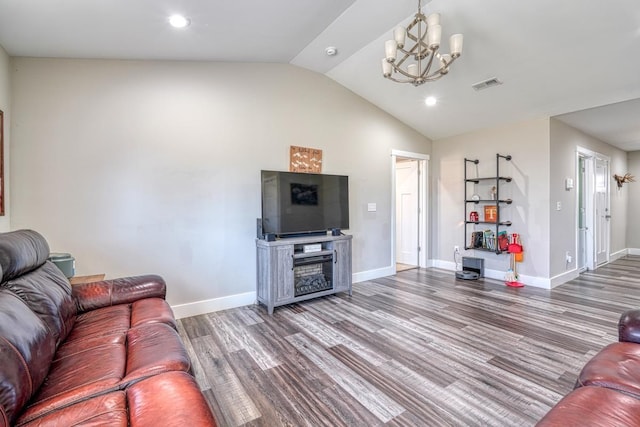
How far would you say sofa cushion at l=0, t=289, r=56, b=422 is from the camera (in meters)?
1.02

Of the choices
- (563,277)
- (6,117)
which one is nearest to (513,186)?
(563,277)

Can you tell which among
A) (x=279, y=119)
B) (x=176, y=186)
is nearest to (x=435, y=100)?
(x=279, y=119)

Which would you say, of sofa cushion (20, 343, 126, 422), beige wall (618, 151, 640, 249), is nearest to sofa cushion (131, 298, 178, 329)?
sofa cushion (20, 343, 126, 422)

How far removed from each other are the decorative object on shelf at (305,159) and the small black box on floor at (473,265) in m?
2.88

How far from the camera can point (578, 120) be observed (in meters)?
4.44

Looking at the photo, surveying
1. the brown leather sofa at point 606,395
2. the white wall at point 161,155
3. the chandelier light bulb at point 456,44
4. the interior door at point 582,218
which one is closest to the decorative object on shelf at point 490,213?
the interior door at point 582,218

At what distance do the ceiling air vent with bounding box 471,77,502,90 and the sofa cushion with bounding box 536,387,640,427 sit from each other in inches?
135

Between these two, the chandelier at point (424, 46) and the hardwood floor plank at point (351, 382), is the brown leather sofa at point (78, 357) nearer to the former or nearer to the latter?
the hardwood floor plank at point (351, 382)

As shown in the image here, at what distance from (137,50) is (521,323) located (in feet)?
14.8

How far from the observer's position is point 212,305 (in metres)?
3.47

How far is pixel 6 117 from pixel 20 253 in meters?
1.59

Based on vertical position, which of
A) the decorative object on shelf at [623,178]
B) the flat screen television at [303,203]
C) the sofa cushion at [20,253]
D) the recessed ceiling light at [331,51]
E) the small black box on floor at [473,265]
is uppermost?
the recessed ceiling light at [331,51]

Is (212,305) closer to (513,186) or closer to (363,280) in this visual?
(363,280)

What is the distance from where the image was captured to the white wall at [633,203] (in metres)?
6.86
